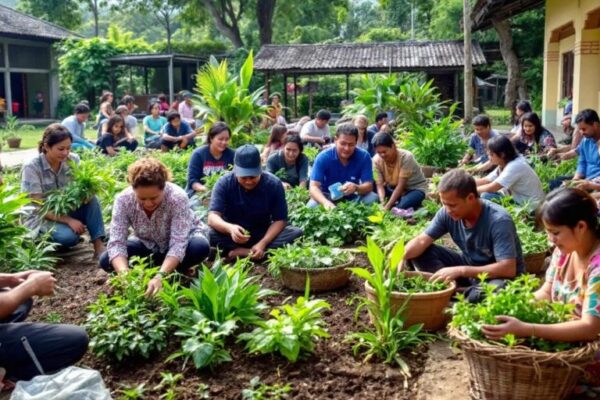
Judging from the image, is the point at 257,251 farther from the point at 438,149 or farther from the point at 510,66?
the point at 510,66

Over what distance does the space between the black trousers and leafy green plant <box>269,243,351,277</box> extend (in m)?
1.70

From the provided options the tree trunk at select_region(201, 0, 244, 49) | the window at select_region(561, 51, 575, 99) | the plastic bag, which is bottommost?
the plastic bag

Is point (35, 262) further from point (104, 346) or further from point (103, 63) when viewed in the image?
point (103, 63)

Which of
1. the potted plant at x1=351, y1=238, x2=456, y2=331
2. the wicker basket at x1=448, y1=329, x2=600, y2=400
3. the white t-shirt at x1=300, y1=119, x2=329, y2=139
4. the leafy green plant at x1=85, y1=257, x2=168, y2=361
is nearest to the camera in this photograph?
the wicker basket at x1=448, y1=329, x2=600, y2=400

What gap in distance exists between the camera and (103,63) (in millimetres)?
30016

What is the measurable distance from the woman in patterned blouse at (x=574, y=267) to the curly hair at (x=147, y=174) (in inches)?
98.8

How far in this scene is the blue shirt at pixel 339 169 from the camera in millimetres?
7020

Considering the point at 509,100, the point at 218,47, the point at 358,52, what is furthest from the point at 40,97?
the point at 509,100

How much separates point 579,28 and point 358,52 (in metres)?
11.1

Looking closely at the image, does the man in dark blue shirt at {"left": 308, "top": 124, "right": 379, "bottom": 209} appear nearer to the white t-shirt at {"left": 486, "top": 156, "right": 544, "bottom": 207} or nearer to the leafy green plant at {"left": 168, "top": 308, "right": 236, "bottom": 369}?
the white t-shirt at {"left": 486, "top": 156, "right": 544, "bottom": 207}

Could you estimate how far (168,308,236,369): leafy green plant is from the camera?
3.46m

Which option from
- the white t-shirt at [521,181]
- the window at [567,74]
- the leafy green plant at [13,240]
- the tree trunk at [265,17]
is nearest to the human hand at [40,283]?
the leafy green plant at [13,240]

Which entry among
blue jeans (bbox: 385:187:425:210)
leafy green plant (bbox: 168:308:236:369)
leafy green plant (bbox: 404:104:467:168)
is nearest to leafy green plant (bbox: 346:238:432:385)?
leafy green plant (bbox: 168:308:236:369)

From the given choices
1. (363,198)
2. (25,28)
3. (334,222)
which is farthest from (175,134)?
(25,28)
